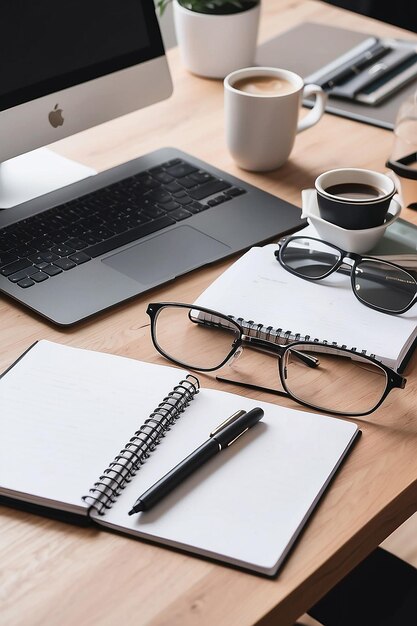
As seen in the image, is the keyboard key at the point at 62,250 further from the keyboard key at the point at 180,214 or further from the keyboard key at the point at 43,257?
the keyboard key at the point at 180,214

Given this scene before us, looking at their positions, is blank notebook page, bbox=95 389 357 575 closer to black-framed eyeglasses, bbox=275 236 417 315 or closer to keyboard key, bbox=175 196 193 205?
black-framed eyeglasses, bbox=275 236 417 315

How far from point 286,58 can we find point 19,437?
106 cm

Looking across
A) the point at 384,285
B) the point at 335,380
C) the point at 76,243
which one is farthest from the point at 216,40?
the point at 335,380

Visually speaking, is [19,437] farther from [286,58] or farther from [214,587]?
[286,58]

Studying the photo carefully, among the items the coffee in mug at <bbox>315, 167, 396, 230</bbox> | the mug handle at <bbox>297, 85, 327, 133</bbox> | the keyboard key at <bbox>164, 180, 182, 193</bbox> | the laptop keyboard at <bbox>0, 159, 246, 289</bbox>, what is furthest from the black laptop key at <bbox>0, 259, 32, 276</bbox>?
the mug handle at <bbox>297, 85, 327, 133</bbox>

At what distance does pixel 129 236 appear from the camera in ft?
3.81

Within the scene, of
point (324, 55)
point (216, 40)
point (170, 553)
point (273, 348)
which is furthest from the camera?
point (324, 55)

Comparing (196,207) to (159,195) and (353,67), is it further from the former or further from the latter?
(353,67)

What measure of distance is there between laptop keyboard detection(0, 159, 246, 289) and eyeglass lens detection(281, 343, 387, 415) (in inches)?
12.3

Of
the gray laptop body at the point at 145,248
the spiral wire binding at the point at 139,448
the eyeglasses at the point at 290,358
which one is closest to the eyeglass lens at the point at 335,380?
the eyeglasses at the point at 290,358

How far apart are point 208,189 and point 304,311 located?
0.33 metres

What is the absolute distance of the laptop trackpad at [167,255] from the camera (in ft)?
3.61

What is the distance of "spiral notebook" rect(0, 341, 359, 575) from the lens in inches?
29.9

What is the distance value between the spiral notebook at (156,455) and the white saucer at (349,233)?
28 centimetres
